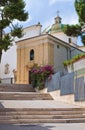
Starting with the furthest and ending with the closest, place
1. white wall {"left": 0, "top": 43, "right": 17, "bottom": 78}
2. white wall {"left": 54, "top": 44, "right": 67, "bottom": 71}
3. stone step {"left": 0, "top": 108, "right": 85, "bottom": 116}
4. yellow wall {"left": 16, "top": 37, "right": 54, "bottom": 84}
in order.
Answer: white wall {"left": 0, "top": 43, "right": 17, "bottom": 78} → white wall {"left": 54, "top": 44, "right": 67, "bottom": 71} → yellow wall {"left": 16, "top": 37, "right": 54, "bottom": 84} → stone step {"left": 0, "top": 108, "right": 85, "bottom": 116}

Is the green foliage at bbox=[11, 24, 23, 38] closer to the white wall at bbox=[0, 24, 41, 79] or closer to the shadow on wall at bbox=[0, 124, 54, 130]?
the shadow on wall at bbox=[0, 124, 54, 130]

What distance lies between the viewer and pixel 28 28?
4391 cm

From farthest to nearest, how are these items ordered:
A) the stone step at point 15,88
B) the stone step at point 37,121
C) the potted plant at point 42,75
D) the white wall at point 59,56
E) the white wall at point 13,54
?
the white wall at point 13,54 < the white wall at point 59,56 < the stone step at point 15,88 < the potted plant at point 42,75 < the stone step at point 37,121

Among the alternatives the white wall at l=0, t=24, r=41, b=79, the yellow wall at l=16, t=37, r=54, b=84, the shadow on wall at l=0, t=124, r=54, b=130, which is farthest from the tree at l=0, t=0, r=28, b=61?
the white wall at l=0, t=24, r=41, b=79

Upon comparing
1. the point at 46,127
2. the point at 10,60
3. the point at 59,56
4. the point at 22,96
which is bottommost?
the point at 46,127

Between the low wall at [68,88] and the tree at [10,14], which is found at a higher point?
the tree at [10,14]

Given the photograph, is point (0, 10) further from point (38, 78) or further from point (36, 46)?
point (36, 46)

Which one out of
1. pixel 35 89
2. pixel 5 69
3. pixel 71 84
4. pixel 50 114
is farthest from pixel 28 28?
pixel 50 114

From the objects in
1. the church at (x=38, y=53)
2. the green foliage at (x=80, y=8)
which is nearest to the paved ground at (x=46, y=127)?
the green foliage at (x=80, y=8)

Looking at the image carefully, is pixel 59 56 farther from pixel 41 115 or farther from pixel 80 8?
pixel 41 115

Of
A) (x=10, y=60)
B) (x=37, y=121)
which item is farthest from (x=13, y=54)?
(x=37, y=121)

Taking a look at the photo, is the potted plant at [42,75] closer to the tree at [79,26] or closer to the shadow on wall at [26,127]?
the tree at [79,26]

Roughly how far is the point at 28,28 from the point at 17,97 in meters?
23.0

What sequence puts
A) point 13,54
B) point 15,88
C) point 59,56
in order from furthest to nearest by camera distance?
point 13,54
point 59,56
point 15,88
